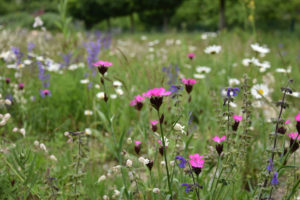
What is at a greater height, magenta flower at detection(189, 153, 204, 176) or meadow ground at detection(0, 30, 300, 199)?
magenta flower at detection(189, 153, 204, 176)

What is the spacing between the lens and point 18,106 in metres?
2.40

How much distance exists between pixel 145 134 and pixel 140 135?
83 centimetres

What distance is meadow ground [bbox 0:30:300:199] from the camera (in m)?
1.12

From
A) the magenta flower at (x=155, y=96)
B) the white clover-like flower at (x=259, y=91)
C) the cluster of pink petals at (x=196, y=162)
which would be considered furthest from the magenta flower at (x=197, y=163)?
the white clover-like flower at (x=259, y=91)

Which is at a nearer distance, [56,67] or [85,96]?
[85,96]

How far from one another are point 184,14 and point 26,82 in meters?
35.4

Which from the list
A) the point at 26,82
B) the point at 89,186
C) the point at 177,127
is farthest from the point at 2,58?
the point at 177,127

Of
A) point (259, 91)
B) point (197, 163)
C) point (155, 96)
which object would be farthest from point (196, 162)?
point (259, 91)

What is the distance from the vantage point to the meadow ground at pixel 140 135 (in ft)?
3.68

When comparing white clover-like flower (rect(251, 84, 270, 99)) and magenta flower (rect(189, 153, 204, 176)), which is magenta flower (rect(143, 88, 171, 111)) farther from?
white clover-like flower (rect(251, 84, 270, 99))

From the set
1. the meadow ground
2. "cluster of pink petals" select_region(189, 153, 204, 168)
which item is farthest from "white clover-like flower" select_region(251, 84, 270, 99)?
"cluster of pink petals" select_region(189, 153, 204, 168)

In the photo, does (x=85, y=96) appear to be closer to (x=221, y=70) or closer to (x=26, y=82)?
(x=26, y=82)

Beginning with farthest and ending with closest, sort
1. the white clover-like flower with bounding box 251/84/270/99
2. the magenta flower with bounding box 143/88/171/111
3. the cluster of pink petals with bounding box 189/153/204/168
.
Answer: the white clover-like flower with bounding box 251/84/270/99
the cluster of pink petals with bounding box 189/153/204/168
the magenta flower with bounding box 143/88/171/111

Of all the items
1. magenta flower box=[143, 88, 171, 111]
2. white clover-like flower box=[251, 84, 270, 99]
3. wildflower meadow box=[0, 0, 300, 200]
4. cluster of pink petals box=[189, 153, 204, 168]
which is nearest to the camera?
magenta flower box=[143, 88, 171, 111]
